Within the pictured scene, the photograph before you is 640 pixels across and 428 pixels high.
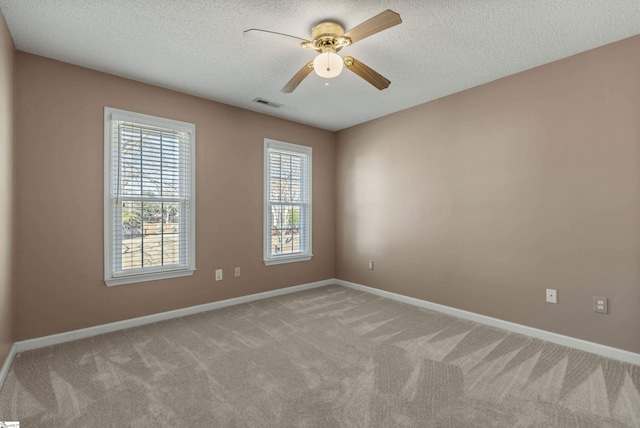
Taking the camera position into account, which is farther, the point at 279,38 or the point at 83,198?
the point at 83,198

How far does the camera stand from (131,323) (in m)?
3.15

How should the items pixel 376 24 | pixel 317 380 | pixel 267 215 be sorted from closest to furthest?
1. pixel 376 24
2. pixel 317 380
3. pixel 267 215

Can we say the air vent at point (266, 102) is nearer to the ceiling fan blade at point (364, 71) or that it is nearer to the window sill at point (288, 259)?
the ceiling fan blade at point (364, 71)

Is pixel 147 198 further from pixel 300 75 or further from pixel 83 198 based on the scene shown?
pixel 300 75

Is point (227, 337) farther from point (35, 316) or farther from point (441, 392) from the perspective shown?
point (441, 392)

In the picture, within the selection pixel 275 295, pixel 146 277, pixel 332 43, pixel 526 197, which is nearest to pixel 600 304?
pixel 526 197

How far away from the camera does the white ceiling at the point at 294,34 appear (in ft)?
6.82

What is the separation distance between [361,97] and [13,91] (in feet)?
10.6

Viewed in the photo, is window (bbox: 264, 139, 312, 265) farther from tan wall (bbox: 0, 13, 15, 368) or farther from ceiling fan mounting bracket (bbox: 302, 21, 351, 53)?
tan wall (bbox: 0, 13, 15, 368)

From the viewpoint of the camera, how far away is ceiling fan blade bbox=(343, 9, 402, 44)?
5.90ft

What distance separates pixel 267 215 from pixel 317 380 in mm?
2525

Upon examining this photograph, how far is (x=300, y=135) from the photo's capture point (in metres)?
4.68

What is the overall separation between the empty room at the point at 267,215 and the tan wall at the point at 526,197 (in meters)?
0.02

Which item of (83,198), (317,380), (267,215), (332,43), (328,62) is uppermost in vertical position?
(332,43)
